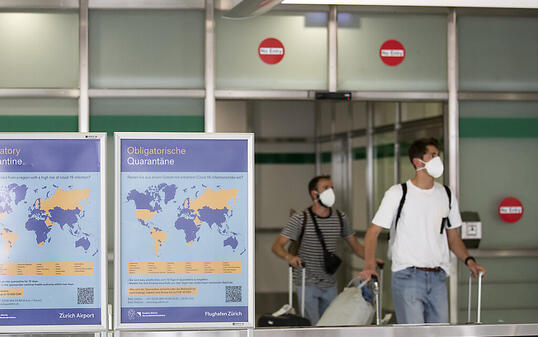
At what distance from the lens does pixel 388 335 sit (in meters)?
4.43

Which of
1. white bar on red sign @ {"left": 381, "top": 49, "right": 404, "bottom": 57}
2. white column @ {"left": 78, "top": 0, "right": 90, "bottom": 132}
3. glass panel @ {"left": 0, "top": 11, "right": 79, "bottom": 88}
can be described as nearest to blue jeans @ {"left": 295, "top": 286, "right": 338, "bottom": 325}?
white bar on red sign @ {"left": 381, "top": 49, "right": 404, "bottom": 57}

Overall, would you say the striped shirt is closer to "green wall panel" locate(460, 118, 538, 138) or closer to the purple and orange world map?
"green wall panel" locate(460, 118, 538, 138)

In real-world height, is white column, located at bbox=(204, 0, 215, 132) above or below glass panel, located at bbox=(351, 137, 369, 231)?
above

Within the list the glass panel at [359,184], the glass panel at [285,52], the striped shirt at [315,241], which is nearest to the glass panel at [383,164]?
the glass panel at [359,184]

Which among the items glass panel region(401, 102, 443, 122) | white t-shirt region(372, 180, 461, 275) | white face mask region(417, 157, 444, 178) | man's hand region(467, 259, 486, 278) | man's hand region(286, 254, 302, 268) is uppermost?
glass panel region(401, 102, 443, 122)

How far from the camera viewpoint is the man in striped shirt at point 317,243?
7242 millimetres

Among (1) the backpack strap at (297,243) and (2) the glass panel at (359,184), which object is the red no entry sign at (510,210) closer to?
(1) the backpack strap at (297,243)

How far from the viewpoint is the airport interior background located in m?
7.13

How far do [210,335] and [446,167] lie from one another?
405 centimetres

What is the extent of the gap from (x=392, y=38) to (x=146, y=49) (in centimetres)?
219

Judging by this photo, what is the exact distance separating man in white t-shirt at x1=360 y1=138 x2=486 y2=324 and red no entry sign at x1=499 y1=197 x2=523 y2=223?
5.52ft

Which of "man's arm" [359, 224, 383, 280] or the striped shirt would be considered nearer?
"man's arm" [359, 224, 383, 280]

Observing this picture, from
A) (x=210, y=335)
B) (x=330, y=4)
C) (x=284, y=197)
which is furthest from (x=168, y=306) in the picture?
(x=284, y=197)

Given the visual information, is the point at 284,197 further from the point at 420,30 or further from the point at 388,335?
the point at 388,335
